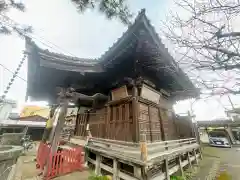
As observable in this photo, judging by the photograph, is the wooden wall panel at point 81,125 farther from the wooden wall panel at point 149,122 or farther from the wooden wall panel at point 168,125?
the wooden wall panel at point 168,125

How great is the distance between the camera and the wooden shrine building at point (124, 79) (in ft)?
15.0

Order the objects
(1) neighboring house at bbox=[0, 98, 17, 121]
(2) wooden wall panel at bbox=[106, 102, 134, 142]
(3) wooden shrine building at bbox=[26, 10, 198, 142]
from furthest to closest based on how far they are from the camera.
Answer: (1) neighboring house at bbox=[0, 98, 17, 121] < (2) wooden wall panel at bbox=[106, 102, 134, 142] < (3) wooden shrine building at bbox=[26, 10, 198, 142]

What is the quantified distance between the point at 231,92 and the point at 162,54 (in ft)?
9.26

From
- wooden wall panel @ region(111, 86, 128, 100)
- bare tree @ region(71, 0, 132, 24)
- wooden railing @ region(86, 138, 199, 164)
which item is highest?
bare tree @ region(71, 0, 132, 24)

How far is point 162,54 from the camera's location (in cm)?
489

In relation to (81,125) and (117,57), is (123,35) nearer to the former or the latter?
(117,57)

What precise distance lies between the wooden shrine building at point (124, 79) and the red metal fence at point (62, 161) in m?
1.43

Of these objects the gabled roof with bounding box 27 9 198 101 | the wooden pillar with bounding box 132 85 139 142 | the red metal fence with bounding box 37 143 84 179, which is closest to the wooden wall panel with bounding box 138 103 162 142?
the wooden pillar with bounding box 132 85 139 142

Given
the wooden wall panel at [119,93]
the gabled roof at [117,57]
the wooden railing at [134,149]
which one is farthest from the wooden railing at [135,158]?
the gabled roof at [117,57]

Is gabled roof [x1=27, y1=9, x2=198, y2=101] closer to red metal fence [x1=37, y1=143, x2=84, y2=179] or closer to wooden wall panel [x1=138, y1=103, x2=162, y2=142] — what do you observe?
wooden wall panel [x1=138, y1=103, x2=162, y2=142]

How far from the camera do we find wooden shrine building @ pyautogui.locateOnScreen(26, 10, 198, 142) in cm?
456

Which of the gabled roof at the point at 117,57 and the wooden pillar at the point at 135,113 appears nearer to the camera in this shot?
the gabled roof at the point at 117,57

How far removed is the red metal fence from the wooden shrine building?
143 cm

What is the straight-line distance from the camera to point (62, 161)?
5.49 metres
